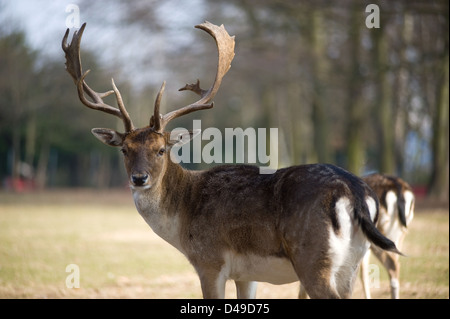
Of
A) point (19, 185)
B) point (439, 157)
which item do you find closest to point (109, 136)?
point (439, 157)

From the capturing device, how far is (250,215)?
19.2 ft

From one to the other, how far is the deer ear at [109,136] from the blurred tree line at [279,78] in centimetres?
1183

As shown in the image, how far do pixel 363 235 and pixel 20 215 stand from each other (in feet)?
58.4

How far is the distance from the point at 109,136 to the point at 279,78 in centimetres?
2207

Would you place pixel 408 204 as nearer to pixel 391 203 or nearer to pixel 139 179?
pixel 391 203

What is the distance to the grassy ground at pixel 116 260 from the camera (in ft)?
31.2

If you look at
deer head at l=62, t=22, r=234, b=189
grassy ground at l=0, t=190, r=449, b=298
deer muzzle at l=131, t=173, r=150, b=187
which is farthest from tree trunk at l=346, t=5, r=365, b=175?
deer muzzle at l=131, t=173, r=150, b=187

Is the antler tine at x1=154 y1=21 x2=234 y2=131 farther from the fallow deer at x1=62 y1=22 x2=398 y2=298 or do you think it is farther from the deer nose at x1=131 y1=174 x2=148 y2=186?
the deer nose at x1=131 y1=174 x2=148 y2=186

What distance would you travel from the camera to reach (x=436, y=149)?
822 inches

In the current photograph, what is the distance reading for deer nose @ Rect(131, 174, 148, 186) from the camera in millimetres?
6127

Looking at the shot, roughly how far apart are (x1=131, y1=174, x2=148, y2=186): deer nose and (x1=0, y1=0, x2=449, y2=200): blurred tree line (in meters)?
12.3

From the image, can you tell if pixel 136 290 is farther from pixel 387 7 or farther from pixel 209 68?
pixel 209 68

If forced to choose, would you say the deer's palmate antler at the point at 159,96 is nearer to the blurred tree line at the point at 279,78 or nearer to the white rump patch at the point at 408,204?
the white rump patch at the point at 408,204
